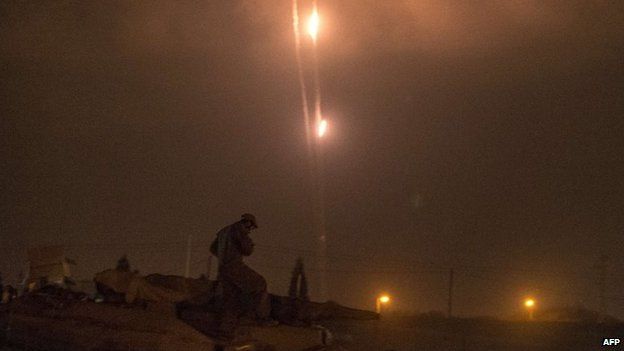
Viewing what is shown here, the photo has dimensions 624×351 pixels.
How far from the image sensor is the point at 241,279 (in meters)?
13.6

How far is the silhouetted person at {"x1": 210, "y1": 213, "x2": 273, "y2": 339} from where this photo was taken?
13.5m

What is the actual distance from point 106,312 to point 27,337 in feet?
5.13

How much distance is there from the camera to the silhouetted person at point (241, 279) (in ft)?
44.3

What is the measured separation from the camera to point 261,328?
13.0m

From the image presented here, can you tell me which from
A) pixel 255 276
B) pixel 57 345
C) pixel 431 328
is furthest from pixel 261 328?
pixel 431 328
